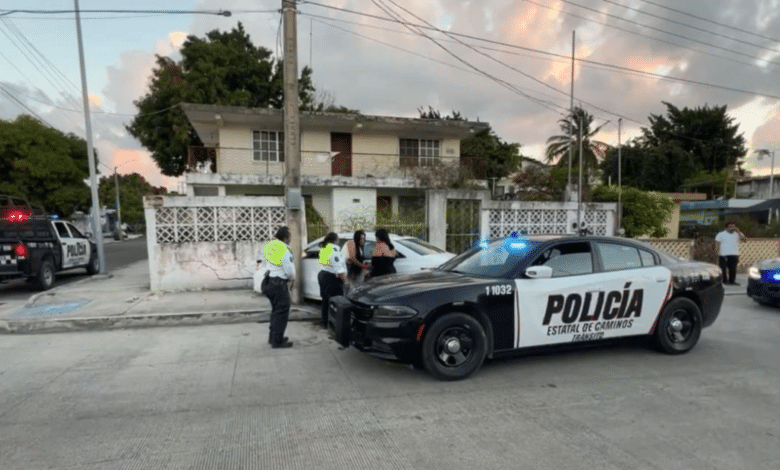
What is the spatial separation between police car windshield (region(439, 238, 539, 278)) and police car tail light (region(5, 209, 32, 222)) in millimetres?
11079

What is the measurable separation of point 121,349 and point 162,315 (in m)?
1.51

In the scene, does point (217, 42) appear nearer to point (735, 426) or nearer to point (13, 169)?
point (13, 169)

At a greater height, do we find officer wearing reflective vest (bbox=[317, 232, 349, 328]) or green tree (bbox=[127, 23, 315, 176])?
green tree (bbox=[127, 23, 315, 176])

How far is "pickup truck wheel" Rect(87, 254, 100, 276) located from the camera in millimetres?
14327

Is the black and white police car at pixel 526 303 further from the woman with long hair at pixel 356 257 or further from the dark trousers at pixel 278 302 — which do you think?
the woman with long hair at pixel 356 257

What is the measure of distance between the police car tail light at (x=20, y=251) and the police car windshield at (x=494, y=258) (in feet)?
32.4

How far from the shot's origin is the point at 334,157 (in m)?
19.9

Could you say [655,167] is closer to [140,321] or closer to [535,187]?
[535,187]

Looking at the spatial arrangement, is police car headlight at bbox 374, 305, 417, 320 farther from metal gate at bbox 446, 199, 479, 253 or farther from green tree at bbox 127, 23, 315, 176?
green tree at bbox 127, 23, 315, 176

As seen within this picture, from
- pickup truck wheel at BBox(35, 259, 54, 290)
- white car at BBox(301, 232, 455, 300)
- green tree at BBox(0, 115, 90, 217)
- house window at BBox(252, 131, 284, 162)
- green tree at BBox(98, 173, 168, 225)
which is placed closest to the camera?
white car at BBox(301, 232, 455, 300)

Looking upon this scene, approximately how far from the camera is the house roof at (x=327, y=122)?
1802 centimetres

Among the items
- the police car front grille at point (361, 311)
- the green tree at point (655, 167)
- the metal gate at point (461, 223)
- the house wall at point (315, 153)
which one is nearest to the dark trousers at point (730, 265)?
the metal gate at point (461, 223)

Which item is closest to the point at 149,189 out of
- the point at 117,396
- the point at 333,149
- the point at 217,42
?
the point at 217,42

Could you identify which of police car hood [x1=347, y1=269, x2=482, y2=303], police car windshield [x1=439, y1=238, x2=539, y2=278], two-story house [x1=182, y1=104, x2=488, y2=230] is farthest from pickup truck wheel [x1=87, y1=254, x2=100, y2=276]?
police car windshield [x1=439, y1=238, x2=539, y2=278]
